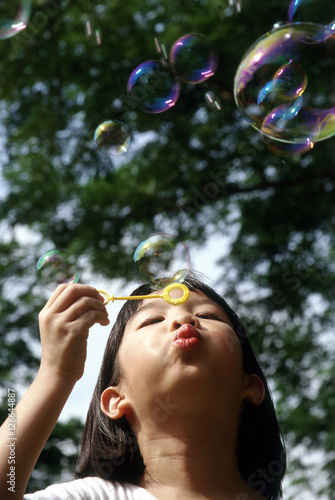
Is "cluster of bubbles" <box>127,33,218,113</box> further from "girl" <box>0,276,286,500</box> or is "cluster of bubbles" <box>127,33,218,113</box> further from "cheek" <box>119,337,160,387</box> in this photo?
"cheek" <box>119,337,160,387</box>

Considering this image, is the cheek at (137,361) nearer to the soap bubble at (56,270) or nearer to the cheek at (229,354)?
the cheek at (229,354)

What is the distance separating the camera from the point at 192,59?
3311 mm

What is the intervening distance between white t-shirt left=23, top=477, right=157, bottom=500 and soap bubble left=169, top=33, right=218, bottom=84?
2167mm

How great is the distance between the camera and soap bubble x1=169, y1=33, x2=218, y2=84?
3.27m

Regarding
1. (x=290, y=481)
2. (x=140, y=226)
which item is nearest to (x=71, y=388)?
(x=140, y=226)

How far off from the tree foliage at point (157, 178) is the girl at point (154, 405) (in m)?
2.83

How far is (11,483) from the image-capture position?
1.52 metres

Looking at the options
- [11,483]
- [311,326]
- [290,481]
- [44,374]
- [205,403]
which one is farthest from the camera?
[290,481]

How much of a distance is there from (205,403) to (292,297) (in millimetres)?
3310

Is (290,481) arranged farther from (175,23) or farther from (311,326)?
(175,23)

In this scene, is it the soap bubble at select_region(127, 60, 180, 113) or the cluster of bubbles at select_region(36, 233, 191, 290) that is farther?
the soap bubble at select_region(127, 60, 180, 113)

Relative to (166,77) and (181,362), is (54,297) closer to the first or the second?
(181,362)

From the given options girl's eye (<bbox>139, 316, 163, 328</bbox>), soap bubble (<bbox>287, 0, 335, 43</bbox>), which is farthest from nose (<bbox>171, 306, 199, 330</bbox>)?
soap bubble (<bbox>287, 0, 335, 43</bbox>)

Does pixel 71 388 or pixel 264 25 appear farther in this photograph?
pixel 264 25
